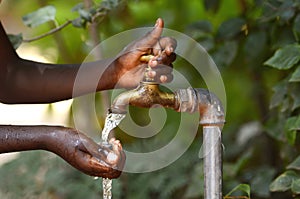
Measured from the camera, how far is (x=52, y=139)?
47.7 inches

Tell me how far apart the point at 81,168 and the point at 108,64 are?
0.27 m

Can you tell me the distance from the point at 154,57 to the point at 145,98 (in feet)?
0.24

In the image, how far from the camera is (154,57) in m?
1.25

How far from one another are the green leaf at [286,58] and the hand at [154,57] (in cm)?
50

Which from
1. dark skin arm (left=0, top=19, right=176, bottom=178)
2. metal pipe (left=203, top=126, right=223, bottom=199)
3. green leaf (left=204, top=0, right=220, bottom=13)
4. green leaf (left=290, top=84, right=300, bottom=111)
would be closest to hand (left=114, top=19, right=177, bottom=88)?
dark skin arm (left=0, top=19, right=176, bottom=178)

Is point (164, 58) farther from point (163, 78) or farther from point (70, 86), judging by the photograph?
point (70, 86)

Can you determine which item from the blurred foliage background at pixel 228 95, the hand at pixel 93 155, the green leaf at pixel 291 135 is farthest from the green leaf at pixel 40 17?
the hand at pixel 93 155

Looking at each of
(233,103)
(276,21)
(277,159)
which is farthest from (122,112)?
(233,103)

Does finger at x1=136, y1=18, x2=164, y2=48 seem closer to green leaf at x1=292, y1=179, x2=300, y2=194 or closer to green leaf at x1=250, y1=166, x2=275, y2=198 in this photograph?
green leaf at x1=292, y1=179, x2=300, y2=194

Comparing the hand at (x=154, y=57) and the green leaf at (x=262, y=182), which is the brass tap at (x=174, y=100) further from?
the green leaf at (x=262, y=182)

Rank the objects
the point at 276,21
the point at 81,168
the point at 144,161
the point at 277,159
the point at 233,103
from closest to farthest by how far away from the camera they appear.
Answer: the point at 81,168
the point at 276,21
the point at 144,161
the point at 277,159
the point at 233,103

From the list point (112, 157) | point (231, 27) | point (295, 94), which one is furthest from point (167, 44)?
point (231, 27)

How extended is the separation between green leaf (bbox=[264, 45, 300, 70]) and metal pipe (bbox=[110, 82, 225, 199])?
1.44 feet

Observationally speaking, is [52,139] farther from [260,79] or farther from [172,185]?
[260,79]
